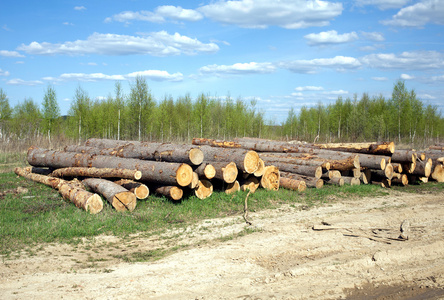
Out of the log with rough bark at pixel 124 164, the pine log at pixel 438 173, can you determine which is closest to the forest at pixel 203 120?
the log with rough bark at pixel 124 164

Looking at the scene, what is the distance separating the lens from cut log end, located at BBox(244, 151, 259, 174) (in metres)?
10.5

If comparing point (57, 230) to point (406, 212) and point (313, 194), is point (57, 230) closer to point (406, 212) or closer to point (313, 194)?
point (313, 194)

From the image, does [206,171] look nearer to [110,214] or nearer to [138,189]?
[138,189]

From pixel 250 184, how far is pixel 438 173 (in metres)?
9.71

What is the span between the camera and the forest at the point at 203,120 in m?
30.0

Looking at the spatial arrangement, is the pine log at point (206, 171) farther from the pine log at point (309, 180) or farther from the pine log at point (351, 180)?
the pine log at point (351, 180)

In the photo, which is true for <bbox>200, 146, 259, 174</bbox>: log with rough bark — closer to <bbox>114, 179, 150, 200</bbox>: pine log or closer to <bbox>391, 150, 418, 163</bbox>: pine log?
Answer: <bbox>114, 179, 150, 200</bbox>: pine log

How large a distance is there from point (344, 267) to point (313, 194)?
20.1 feet

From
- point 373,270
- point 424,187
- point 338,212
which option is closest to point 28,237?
point 373,270

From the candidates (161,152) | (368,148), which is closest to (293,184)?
(368,148)

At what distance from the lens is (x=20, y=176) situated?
14.7 m

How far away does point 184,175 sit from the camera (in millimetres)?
9703

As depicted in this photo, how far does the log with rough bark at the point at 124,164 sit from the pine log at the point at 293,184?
3.84m

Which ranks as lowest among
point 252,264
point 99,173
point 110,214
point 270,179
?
point 252,264
